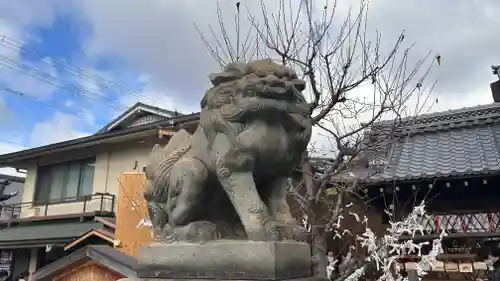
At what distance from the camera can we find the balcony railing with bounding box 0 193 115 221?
474 inches

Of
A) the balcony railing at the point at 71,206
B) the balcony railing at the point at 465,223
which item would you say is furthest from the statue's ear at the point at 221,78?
the balcony railing at the point at 71,206

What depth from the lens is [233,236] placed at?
225 cm

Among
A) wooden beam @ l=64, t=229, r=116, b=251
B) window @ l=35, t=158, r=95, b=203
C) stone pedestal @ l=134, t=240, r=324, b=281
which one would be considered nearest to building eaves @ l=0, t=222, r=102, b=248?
wooden beam @ l=64, t=229, r=116, b=251

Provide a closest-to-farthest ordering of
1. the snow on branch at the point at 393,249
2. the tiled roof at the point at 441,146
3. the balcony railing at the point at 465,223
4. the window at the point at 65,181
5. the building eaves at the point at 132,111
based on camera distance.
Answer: the snow on branch at the point at 393,249
the balcony railing at the point at 465,223
the tiled roof at the point at 441,146
the window at the point at 65,181
the building eaves at the point at 132,111

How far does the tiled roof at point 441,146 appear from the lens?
21.9 feet

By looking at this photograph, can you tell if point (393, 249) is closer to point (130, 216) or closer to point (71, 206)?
point (130, 216)

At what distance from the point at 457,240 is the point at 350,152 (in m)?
2.83

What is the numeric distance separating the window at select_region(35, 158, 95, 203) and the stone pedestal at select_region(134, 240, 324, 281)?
11921 millimetres

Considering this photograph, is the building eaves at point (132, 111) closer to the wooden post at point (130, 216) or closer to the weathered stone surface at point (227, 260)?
the wooden post at point (130, 216)

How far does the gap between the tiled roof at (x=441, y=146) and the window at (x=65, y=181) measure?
9.38 meters

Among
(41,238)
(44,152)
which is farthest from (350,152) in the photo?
(44,152)

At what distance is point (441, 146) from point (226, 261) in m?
7.35

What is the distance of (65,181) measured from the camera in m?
14.0

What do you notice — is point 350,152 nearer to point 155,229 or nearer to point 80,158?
point 155,229
